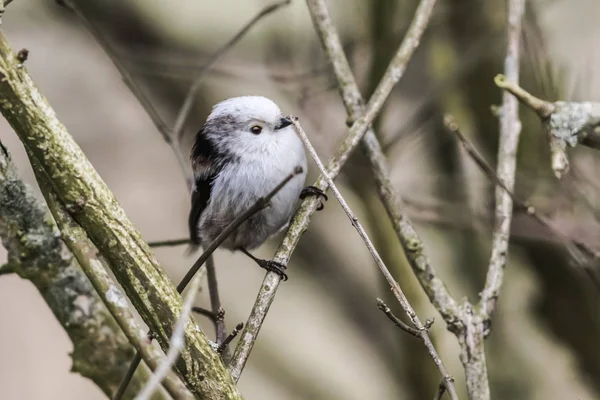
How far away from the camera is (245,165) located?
234 cm

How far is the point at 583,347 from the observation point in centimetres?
276

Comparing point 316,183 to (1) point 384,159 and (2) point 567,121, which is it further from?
(2) point 567,121

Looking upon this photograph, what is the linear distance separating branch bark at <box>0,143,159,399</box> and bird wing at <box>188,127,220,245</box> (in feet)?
Answer: 1.68

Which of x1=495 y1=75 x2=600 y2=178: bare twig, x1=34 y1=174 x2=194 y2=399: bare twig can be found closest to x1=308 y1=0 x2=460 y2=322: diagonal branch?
x1=495 y1=75 x2=600 y2=178: bare twig

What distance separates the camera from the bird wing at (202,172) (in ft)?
7.93

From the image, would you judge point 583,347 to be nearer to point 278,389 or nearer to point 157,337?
point 278,389

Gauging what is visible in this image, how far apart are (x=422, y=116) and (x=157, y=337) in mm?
1998

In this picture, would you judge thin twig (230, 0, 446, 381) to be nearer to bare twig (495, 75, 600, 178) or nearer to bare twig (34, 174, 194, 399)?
bare twig (34, 174, 194, 399)

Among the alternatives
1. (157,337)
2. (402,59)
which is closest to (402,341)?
(402,59)

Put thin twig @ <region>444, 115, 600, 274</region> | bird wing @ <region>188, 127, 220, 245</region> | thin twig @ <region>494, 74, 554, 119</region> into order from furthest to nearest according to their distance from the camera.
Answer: bird wing @ <region>188, 127, 220, 245</region>, thin twig @ <region>444, 115, 600, 274</region>, thin twig @ <region>494, 74, 554, 119</region>

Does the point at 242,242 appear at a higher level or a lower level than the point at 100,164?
lower

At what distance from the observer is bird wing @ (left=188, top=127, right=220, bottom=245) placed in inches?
95.1

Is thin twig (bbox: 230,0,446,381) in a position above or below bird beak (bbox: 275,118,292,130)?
below

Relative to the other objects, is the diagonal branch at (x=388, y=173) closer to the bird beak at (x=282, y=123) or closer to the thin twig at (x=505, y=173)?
the thin twig at (x=505, y=173)
